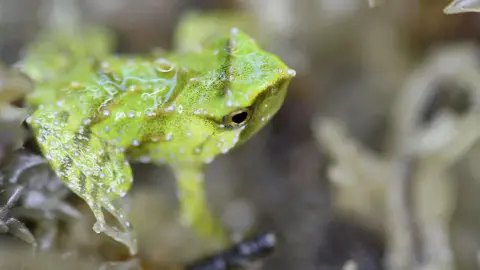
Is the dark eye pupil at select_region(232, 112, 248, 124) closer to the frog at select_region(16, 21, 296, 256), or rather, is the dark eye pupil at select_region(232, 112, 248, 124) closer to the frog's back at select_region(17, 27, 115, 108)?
the frog at select_region(16, 21, 296, 256)

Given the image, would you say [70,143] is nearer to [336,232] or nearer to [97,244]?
[97,244]

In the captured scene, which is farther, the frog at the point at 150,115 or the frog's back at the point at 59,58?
the frog's back at the point at 59,58

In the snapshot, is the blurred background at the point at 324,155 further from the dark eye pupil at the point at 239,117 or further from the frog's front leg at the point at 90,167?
the dark eye pupil at the point at 239,117

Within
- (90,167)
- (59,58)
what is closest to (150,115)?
(90,167)

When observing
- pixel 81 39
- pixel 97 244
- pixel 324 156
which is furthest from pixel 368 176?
pixel 81 39


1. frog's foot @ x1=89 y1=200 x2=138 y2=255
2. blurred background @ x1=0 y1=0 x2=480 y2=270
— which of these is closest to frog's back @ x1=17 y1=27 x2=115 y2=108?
blurred background @ x1=0 y1=0 x2=480 y2=270

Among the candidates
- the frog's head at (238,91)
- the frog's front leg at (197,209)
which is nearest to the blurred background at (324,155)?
the frog's front leg at (197,209)
